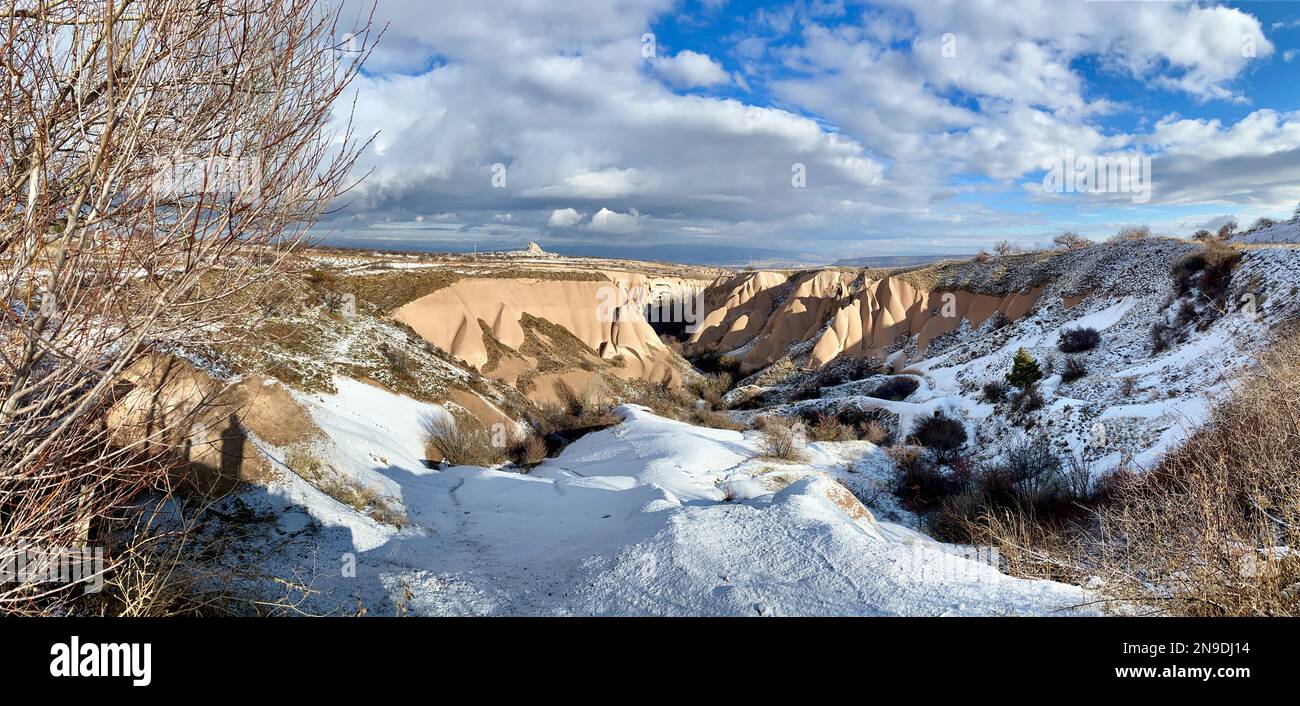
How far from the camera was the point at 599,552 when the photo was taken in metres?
7.13

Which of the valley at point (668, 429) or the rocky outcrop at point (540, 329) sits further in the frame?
the rocky outcrop at point (540, 329)

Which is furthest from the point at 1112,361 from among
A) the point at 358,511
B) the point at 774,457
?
the point at 358,511

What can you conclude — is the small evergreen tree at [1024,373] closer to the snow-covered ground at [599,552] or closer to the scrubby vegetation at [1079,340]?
the scrubby vegetation at [1079,340]

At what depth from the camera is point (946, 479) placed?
14.6m

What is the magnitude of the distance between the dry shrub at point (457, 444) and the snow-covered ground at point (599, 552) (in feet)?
5.46

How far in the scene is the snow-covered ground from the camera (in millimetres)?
5410

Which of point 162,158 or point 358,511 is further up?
point 162,158

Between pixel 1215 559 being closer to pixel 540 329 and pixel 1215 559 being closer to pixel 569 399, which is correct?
pixel 569 399

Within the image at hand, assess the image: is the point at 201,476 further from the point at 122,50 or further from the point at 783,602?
the point at 783,602

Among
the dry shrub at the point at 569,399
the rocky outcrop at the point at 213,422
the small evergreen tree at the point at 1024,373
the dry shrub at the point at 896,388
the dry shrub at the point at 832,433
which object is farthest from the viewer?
the dry shrub at the point at 896,388

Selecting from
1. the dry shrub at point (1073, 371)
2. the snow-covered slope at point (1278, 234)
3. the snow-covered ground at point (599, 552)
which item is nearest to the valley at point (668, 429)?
the snow-covered ground at point (599, 552)

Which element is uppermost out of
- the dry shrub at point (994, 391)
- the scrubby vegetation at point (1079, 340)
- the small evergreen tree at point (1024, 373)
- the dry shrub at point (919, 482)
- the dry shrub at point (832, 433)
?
the scrubby vegetation at point (1079, 340)

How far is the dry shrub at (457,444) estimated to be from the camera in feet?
47.8
